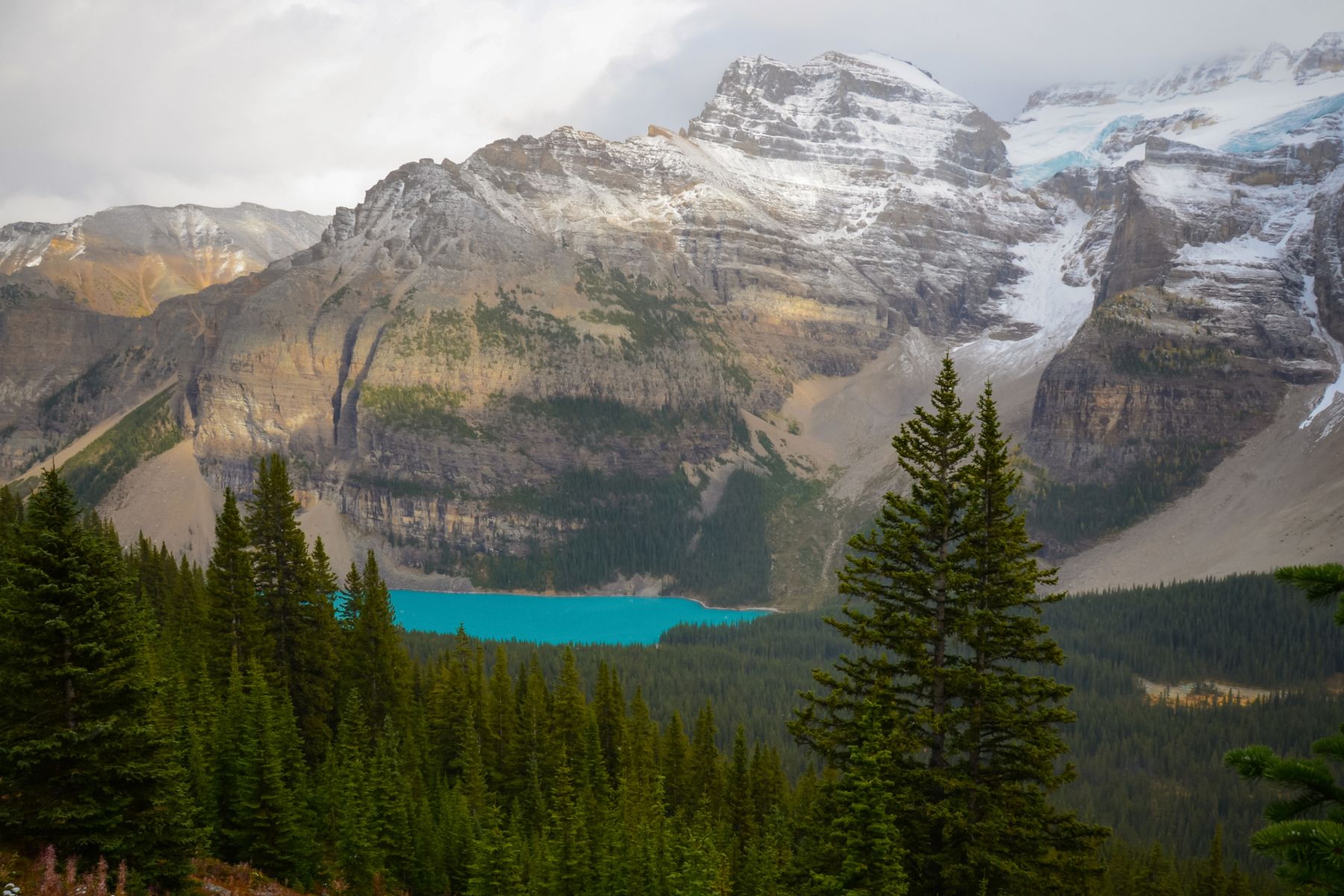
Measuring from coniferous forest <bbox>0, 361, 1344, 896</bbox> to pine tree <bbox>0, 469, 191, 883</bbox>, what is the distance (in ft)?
0.25

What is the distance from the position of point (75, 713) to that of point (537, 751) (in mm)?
44010

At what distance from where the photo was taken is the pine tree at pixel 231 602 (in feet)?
188

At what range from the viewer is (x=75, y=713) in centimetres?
2923

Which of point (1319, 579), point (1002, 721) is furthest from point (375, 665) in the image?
point (1319, 579)

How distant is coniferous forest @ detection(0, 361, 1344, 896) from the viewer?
27.1 metres

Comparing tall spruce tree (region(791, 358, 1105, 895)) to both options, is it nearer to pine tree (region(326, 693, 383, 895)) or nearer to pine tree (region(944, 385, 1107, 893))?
pine tree (region(944, 385, 1107, 893))

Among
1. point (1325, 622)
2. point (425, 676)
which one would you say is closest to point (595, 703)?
point (425, 676)

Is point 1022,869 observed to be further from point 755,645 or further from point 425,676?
point 755,645

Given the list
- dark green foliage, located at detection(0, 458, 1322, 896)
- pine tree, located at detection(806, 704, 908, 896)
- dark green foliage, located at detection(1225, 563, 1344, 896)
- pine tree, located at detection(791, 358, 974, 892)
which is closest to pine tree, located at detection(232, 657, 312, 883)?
dark green foliage, located at detection(0, 458, 1322, 896)

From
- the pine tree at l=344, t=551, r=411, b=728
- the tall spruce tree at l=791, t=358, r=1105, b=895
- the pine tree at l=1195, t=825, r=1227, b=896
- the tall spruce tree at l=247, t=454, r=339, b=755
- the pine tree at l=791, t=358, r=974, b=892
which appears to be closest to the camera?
the tall spruce tree at l=791, t=358, r=1105, b=895

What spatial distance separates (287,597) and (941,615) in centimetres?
4067

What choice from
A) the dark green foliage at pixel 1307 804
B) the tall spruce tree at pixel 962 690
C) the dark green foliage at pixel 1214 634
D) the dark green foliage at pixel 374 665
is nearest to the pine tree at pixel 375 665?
the dark green foliage at pixel 374 665

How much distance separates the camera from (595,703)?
264 ft

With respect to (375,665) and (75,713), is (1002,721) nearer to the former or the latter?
(75,713)
